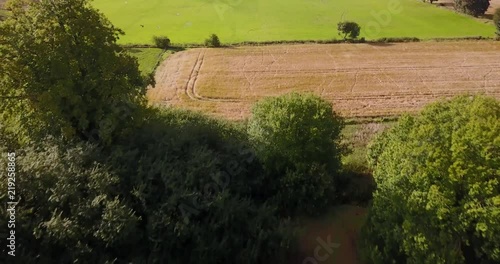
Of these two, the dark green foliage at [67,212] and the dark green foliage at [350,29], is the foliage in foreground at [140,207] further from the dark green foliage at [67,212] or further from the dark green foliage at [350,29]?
the dark green foliage at [350,29]

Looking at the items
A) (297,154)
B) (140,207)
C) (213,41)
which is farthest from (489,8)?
(140,207)

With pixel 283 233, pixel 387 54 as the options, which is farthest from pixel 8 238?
pixel 387 54

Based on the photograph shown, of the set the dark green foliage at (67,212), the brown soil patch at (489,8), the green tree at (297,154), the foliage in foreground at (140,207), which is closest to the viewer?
the dark green foliage at (67,212)

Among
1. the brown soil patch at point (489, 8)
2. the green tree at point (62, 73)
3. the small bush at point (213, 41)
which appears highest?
the green tree at point (62, 73)

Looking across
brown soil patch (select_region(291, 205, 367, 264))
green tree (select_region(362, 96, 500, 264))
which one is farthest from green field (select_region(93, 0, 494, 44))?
green tree (select_region(362, 96, 500, 264))

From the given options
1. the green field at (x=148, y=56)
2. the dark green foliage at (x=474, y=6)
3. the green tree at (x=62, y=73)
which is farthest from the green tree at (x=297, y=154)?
the dark green foliage at (x=474, y=6)

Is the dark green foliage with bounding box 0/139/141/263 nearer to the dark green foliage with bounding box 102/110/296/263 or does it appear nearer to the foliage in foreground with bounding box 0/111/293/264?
the foliage in foreground with bounding box 0/111/293/264
